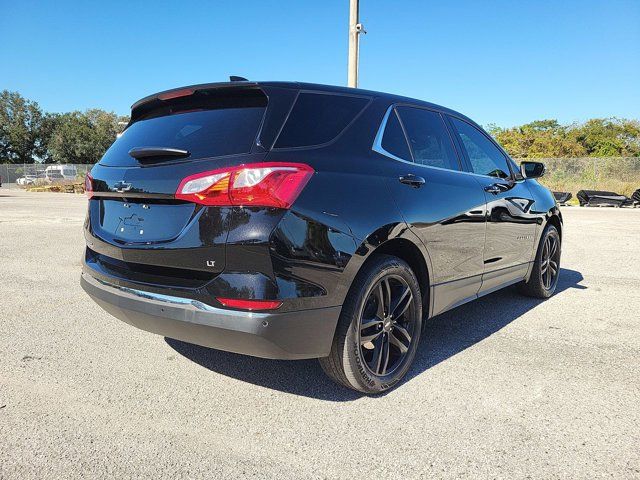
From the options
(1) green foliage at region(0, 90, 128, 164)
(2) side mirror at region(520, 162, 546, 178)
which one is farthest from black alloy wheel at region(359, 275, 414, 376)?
(1) green foliage at region(0, 90, 128, 164)

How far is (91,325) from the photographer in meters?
3.98

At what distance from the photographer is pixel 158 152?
2.57 metres

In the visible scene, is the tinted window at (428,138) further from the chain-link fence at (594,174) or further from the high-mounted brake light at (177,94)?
the chain-link fence at (594,174)

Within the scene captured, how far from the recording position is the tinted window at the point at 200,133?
7.97 ft

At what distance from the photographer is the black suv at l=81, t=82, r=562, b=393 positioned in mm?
2252

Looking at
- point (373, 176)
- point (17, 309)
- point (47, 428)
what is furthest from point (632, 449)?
point (17, 309)

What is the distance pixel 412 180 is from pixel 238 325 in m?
1.43

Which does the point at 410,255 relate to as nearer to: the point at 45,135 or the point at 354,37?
the point at 354,37

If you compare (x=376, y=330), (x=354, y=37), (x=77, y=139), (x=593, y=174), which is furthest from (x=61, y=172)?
(x=376, y=330)

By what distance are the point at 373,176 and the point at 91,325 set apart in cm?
272

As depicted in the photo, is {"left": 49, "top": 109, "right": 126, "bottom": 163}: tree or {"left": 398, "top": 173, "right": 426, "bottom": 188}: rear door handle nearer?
{"left": 398, "top": 173, "right": 426, "bottom": 188}: rear door handle

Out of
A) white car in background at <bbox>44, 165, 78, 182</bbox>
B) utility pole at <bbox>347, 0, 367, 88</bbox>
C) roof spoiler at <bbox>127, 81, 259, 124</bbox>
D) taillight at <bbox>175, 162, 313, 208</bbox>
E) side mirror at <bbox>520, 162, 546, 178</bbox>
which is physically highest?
utility pole at <bbox>347, 0, 367, 88</bbox>

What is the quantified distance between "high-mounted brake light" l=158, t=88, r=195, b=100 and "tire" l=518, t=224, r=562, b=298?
3706mm

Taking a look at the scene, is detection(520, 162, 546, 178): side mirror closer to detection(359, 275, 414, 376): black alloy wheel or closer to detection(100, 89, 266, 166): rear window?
detection(359, 275, 414, 376): black alloy wheel
